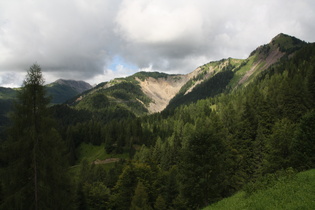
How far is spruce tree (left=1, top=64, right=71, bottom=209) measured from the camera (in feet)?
55.7

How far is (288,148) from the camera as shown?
34.9 meters

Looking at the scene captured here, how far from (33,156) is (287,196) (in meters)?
21.7

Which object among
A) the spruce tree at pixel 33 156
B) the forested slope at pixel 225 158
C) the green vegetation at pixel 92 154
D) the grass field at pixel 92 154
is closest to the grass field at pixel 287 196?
the forested slope at pixel 225 158

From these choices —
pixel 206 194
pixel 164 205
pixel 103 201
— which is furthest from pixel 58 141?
pixel 103 201

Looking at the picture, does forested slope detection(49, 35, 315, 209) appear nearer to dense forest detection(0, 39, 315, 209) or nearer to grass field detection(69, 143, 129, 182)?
dense forest detection(0, 39, 315, 209)

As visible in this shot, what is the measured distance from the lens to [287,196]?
54.3 ft

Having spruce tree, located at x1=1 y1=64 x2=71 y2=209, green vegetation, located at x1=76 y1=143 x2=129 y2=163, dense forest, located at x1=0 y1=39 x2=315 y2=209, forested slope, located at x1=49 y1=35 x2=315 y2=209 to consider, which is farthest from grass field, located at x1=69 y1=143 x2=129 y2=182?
spruce tree, located at x1=1 y1=64 x2=71 y2=209

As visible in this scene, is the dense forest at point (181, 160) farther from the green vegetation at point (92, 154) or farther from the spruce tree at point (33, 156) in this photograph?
the green vegetation at point (92, 154)

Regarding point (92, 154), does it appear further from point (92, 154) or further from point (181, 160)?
point (181, 160)

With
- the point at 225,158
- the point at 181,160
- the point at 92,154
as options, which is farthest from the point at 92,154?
the point at 225,158

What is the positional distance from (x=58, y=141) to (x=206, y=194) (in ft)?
65.9

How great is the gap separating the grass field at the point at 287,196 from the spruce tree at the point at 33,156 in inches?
632

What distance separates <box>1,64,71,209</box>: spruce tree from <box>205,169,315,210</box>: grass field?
16.0 metres

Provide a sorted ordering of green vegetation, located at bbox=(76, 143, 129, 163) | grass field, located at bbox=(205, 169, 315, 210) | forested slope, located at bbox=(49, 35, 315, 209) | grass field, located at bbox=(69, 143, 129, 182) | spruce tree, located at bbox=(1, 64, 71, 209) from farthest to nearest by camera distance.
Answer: green vegetation, located at bbox=(76, 143, 129, 163) → grass field, located at bbox=(69, 143, 129, 182) → forested slope, located at bbox=(49, 35, 315, 209) → spruce tree, located at bbox=(1, 64, 71, 209) → grass field, located at bbox=(205, 169, 315, 210)
